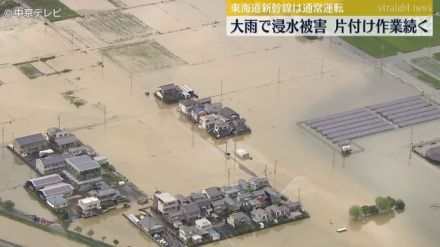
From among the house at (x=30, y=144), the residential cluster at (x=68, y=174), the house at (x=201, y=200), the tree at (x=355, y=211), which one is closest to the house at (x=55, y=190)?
the residential cluster at (x=68, y=174)

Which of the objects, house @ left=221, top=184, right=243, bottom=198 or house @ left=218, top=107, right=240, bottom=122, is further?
house @ left=218, top=107, right=240, bottom=122

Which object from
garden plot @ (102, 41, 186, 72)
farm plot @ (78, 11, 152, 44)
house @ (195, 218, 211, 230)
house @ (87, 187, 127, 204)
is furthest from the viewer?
farm plot @ (78, 11, 152, 44)

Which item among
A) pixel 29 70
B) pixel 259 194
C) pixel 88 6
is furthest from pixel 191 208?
pixel 88 6

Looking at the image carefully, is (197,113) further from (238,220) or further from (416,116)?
(416,116)

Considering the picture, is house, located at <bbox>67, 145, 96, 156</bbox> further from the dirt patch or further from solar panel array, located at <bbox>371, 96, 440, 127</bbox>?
solar panel array, located at <bbox>371, 96, 440, 127</bbox>

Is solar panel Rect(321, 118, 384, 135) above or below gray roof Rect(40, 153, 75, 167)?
below

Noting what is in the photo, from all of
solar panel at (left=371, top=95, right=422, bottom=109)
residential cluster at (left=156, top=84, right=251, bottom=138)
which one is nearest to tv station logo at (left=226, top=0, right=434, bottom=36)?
solar panel at (left=371, top=95, right=422, bottom=109)
